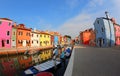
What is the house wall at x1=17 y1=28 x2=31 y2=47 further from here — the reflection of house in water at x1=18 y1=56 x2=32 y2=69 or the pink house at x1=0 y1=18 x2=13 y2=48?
the reflection of house in water at x1=18 y1=56 x2=32 y2=69

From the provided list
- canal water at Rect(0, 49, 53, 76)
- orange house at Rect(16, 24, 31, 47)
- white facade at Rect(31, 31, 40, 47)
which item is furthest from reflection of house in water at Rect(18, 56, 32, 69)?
white facade at Rect(31, 31, 40, 47)

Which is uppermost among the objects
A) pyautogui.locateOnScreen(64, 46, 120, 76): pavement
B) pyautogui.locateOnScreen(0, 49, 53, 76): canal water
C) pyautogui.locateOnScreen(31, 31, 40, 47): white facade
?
pyautogui.locateOnScreen(31, 31, 40, 47): white facade

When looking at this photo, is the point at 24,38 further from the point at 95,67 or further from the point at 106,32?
the point at 95,67

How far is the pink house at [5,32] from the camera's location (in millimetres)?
41938

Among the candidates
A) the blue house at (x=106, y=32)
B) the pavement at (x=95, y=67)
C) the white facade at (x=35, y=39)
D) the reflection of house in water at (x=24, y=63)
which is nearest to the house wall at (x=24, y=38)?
the white facade at (x=35, y=39)

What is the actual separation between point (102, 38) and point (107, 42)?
2265mm

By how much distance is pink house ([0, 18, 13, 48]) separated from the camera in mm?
41938

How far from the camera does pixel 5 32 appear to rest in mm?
43062

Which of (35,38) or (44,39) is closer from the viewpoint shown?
(35,38)

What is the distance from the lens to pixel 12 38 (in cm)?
4559

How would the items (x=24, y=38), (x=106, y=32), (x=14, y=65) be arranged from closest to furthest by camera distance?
(x=14, y=65), (x=106, y=32), (x=24, y=38)

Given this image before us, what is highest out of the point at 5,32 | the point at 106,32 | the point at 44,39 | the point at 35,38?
the point at 5,32

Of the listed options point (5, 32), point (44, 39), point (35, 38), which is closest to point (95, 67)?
point (5, 32)

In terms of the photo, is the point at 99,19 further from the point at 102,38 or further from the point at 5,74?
the point at 5,74
